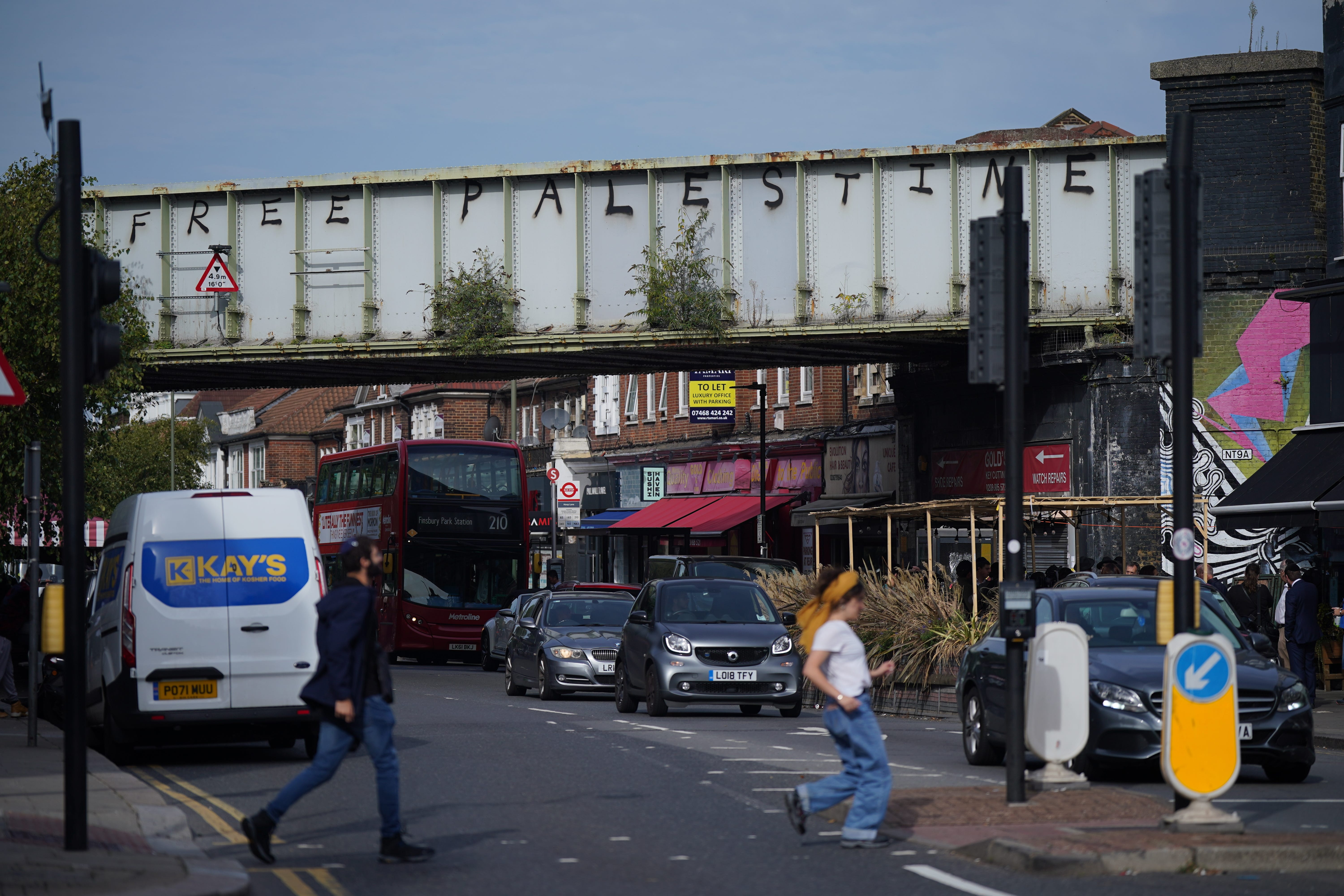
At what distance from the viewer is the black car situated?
13133 mm

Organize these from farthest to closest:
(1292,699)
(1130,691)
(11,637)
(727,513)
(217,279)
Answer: (727,513) < (217,279) < (11,637) < (1292,699) < (1130,691)

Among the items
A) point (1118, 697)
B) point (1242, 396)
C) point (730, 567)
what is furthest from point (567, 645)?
point (1242, 396)

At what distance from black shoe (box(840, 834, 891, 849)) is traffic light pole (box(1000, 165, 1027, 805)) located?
1402 millimetres

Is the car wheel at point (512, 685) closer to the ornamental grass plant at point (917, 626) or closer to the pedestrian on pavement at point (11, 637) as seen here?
the ornamental grass plant at point (917, 626)

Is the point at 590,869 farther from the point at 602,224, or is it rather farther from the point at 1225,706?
the point at 602,224

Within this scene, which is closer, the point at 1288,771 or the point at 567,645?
the point at 1288,771

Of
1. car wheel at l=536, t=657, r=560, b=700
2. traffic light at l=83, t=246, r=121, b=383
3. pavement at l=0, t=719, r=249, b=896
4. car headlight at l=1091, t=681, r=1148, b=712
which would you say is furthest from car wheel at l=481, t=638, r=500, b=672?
traffic light at l=83, t=246, r=121, b=383

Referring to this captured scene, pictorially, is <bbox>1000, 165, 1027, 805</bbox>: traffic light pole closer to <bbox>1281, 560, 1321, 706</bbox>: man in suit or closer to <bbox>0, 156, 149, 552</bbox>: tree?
<bbox>1281, 560, 1321, 706</bbox>: man in suit

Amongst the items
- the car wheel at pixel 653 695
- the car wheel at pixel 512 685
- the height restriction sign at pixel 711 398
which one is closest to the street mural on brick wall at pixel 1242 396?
the car wheel at pixel 512 685

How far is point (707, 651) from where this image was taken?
67.3 feet

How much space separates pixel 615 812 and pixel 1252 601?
14.7 metres

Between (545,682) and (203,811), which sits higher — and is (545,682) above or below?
below

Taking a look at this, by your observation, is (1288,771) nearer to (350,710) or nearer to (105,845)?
(350,710)

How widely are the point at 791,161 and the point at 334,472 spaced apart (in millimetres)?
13418
